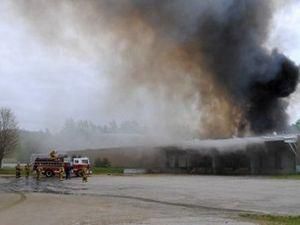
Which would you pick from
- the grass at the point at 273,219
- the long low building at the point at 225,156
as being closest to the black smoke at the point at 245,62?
the long low building at the point at 225,156

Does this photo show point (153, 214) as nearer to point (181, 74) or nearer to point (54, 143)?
point (181, 74)

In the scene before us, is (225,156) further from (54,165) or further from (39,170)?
(39,170)

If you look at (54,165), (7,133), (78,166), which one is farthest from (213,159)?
(7,133)

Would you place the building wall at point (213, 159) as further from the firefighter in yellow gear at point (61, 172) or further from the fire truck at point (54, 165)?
the firefighter in yellow gear at point (61, 172)

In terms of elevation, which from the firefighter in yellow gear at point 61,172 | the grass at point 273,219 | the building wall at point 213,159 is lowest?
the grass at point 273,219

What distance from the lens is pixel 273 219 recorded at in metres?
15.3

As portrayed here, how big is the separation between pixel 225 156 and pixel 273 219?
4914 cm

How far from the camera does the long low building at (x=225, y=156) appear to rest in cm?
5628

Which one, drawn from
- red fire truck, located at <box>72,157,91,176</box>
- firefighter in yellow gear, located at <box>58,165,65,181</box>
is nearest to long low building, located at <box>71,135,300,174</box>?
red fire truck, located at <box>72,157,91,176</box>

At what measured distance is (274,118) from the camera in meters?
→ 60.9

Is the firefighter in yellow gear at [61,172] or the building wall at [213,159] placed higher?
the building wall at [213,159]

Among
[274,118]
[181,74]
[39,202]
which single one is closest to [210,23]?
[181,74]

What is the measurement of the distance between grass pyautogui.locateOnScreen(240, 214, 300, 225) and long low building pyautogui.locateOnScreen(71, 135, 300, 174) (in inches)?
1474

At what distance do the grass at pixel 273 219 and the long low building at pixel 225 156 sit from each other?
123ft
